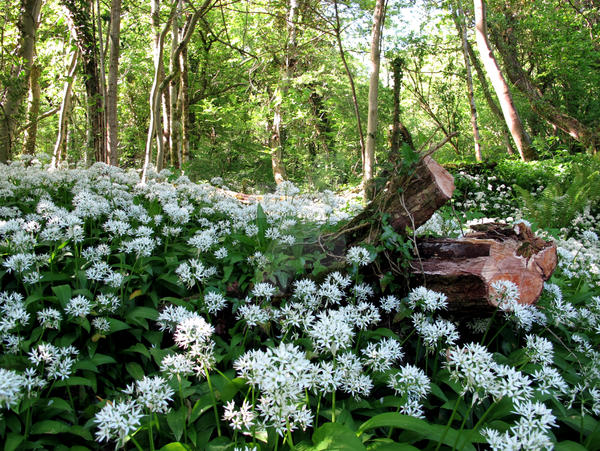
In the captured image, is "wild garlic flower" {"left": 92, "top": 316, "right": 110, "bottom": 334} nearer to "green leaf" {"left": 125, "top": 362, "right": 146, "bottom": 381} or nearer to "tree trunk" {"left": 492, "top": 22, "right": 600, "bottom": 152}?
"green leaf" {"left": 125, "top": 362, "right": 146, "bottom": 381}

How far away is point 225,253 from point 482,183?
28.7 feet

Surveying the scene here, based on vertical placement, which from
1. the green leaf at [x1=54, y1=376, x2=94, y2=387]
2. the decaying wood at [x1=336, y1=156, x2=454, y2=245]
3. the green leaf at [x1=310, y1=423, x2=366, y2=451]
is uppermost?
the decaying wood at [x1=336, y1=156, x2=454, y2=245]

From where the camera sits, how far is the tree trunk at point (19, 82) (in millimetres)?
5879

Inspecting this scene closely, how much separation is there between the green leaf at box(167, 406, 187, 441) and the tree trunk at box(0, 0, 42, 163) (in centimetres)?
590

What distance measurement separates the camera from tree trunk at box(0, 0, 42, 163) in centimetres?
588

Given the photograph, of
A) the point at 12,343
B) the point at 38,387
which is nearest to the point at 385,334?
the point at 38,387

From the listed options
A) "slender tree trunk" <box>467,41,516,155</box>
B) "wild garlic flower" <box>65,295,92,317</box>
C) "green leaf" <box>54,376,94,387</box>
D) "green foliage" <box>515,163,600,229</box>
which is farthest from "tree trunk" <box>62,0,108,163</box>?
"slender tree trunk" <box>467,41,516,155</box>

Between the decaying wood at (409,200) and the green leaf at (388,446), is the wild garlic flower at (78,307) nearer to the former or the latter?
the green leaf at (388,446)

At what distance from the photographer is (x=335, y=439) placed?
A: 152cm

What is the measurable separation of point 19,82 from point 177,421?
655 cm

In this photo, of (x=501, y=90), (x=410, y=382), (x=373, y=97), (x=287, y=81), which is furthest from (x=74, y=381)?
(x=501, y=90)

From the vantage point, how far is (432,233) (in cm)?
376

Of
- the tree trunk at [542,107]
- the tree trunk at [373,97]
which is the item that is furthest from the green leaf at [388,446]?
the tree trunk at [542,107]

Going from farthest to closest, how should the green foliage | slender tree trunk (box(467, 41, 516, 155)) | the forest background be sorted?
1. slender tree trunk (box(467, 41, 516, 155))
2. the forest background
3. the green foliage
